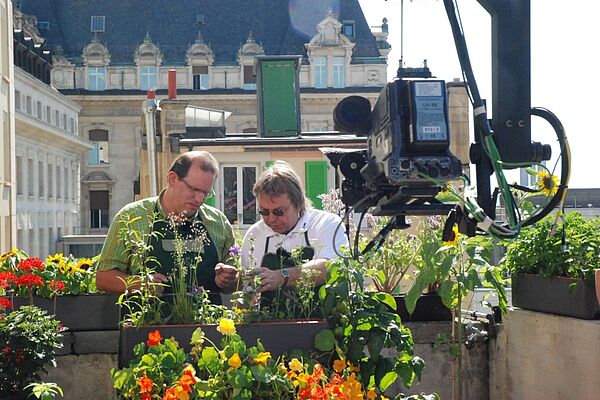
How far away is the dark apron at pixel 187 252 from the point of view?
359 centimetres

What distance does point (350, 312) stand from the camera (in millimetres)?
3127

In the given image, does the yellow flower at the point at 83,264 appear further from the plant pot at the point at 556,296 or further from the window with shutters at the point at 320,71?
the window with shutters at the point at 320,71

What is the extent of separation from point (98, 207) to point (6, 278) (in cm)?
5044

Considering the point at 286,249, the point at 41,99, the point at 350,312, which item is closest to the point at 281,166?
the point at 286,249

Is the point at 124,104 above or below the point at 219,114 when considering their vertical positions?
above

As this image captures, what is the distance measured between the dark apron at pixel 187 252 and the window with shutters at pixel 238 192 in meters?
14.7

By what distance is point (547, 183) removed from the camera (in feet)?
7.82

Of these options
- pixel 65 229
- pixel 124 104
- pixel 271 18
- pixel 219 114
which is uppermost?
pixel 271 18

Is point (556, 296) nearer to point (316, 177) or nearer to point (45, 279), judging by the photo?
point (45, 279)

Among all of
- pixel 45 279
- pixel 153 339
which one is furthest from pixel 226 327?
pixel 45 279

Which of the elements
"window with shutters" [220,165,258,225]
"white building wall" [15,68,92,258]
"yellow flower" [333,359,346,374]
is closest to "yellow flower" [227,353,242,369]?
"yellow flower" [333,359,346,374]

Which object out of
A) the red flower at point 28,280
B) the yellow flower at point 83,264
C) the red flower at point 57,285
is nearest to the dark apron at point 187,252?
Answer: the red flower at point 57,285

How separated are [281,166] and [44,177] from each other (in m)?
42.4

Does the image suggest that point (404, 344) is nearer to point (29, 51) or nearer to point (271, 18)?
point (29, 51)
